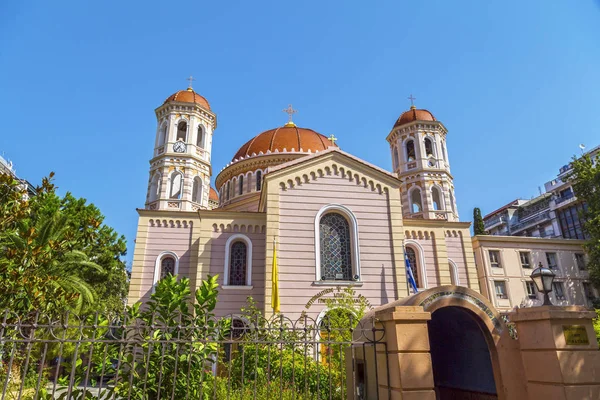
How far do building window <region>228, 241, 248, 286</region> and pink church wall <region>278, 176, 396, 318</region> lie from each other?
3648 millimetres

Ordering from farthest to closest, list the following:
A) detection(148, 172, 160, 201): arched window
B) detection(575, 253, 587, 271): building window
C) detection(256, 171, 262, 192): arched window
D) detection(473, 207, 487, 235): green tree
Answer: detection(473, 207, 487, 235): green tree
detection(575, 253, 587, 271): building window
detection(256, 171, 262, 192): arched window
detection(148, 172, 160, 201): arched window

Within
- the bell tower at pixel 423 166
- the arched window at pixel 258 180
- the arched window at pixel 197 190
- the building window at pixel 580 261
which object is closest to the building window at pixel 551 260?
the building window at pixel 580 261

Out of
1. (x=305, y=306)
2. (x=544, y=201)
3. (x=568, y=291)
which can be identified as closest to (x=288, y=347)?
(x=305, y=306)

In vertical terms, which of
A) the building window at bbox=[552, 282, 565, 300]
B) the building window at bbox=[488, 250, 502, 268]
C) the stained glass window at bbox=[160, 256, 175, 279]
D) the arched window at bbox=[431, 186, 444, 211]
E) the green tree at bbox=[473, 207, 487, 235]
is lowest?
the building window at bbox=[552, 282, 565, 300]

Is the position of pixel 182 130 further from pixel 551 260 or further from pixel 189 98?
pixel 551 260

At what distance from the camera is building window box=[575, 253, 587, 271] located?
2959 cm

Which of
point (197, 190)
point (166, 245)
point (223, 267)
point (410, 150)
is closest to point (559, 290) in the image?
point (410, 150)

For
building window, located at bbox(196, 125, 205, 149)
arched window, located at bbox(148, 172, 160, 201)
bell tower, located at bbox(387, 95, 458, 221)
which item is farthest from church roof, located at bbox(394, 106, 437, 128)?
arched window, located at bbox(148, 172, 160, 201)

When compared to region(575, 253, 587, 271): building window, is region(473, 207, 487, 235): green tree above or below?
above

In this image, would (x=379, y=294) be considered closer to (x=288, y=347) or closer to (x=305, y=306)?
(x=305, y=306)

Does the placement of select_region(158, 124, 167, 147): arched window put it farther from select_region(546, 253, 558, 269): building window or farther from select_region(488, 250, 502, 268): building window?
select_region(546, 253, 558, 269): building window

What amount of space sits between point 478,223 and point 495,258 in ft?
56.1

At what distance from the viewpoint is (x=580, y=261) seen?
29797 mm

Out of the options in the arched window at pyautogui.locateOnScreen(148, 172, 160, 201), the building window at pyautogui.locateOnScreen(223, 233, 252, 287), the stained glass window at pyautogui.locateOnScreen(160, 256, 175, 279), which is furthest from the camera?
the arched window at pyautogui.locateOnScreen(148, 172, 160, 201)
